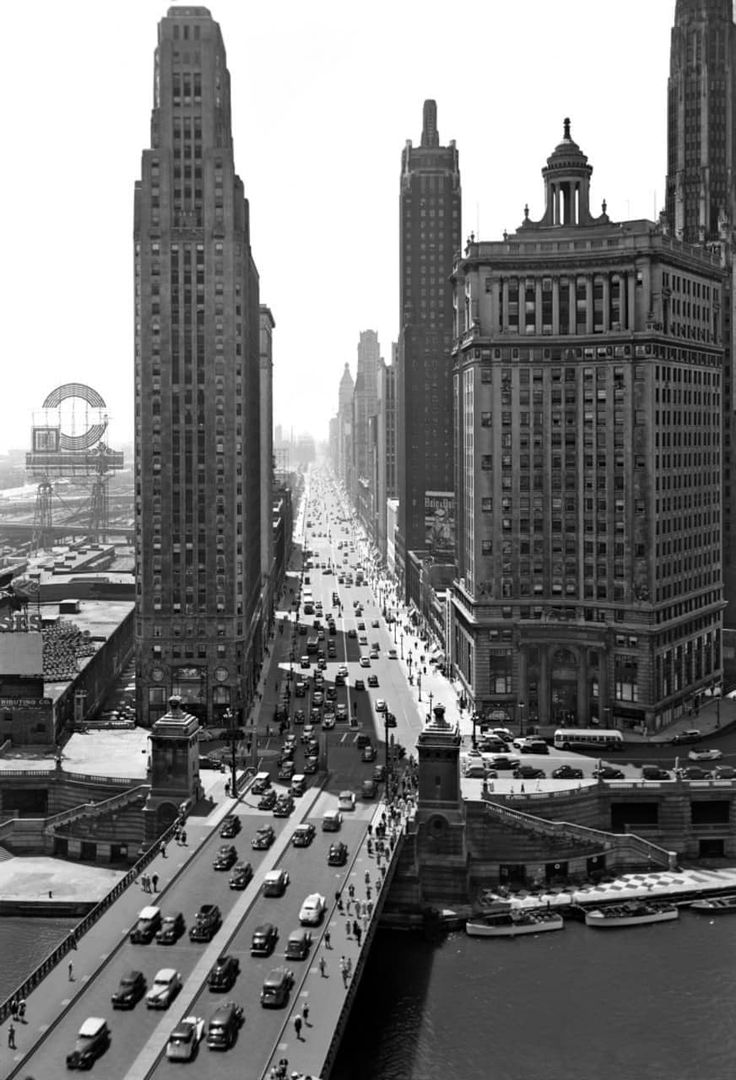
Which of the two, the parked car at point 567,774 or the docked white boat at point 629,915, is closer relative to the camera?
the docked white boat at point 629,915

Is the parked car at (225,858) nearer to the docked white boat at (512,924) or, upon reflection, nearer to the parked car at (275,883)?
the parked car at (275,883)

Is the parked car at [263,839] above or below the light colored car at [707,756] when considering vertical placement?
below

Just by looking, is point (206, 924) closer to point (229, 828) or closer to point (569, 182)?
point (229, 828)

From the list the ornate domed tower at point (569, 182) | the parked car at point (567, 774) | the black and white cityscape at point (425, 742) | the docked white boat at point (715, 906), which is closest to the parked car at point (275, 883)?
the black and white cityscape at point (425, 742)

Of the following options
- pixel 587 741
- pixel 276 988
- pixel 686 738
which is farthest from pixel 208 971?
pixel 686 738

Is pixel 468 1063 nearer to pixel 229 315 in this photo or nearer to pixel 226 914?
pixel 226 914

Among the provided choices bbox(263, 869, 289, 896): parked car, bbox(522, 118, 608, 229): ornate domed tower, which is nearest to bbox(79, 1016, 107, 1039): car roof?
bbox(263, 869, 289, 896): parked car

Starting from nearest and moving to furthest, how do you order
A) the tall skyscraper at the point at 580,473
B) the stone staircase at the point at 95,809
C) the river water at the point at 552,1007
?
the river water at the point at 552,1007, the stone staircase at the point at 95,809, the tall skyscraper at the point at 580,473

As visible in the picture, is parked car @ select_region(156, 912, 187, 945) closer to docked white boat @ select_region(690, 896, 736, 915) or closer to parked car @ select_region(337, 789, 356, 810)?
parked car @ select_region(337, 789, 356, 810)
